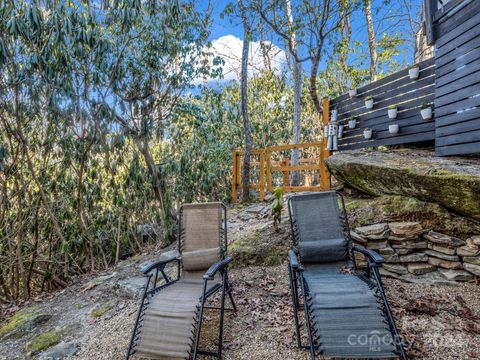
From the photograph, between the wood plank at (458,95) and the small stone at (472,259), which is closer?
the small stone at (472,259)

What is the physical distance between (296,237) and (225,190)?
501 cm

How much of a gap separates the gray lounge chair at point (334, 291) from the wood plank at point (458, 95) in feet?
7.61

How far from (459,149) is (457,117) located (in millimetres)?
424

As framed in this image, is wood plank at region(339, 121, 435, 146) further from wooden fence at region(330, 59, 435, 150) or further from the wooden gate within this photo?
the wooden gate

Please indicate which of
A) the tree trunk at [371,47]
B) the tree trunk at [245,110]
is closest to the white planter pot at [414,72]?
the tree trunk at [245,110]

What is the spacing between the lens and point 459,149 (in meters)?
3.85

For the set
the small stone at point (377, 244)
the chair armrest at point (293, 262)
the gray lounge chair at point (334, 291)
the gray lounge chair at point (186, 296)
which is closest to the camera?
the gray lounge chair at point (334, 291)

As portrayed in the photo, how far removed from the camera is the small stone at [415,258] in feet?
10.9

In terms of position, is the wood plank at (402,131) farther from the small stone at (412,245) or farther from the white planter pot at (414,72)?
the small stone at (412,245)

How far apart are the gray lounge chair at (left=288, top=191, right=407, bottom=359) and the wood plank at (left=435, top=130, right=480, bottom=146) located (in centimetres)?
204

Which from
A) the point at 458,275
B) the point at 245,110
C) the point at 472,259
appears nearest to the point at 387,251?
the point at 458,275

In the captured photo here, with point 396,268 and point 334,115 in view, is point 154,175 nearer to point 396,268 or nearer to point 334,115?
point 334,115

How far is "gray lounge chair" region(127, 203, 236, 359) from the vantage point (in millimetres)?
2242

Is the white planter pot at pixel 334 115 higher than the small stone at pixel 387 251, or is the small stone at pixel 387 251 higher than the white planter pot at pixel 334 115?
the white planter pot at pixel 334 115
